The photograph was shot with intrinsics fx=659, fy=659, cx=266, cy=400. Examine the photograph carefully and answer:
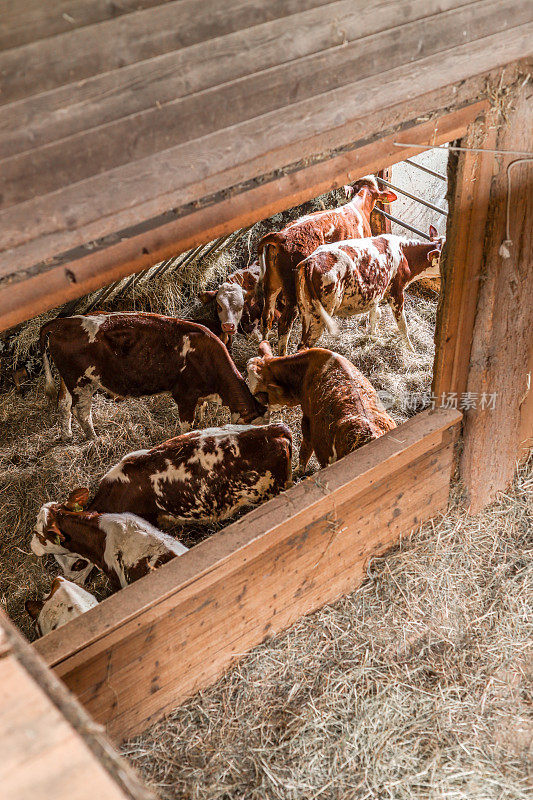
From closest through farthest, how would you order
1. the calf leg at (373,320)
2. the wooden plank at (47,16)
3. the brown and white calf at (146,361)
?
the wooden plank at (47,16) < the brown and white calf at (146,361) < the calf leg at (373,320)

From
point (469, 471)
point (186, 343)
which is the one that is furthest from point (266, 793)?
point (186, 343)

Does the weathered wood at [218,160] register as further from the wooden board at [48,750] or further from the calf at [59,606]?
the calf at [59,606]

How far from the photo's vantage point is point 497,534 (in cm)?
350

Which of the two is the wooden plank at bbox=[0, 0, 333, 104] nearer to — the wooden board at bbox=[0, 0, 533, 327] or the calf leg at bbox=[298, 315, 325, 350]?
the wooden board at bbox=[0, 0, 533, 327]

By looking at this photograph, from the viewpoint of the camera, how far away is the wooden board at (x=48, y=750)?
2.42 ft

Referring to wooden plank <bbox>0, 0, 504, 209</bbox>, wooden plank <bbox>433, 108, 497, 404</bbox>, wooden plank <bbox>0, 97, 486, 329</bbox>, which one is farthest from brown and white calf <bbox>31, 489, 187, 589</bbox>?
wooden plank <bbox>0, 0, 504, 209</bbox>

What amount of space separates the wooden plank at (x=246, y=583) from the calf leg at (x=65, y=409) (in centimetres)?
260

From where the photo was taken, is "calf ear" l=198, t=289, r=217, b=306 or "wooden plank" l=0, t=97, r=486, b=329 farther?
"calf ear" l=198, t=289, r=217, b=306

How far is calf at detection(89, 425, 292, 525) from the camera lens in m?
3.68

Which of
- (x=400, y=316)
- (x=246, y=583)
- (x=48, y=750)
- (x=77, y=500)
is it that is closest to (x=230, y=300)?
(x=400, y=316)

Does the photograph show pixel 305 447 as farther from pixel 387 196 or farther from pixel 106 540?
pixel 387 196

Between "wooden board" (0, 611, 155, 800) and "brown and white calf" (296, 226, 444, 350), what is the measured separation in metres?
4.59

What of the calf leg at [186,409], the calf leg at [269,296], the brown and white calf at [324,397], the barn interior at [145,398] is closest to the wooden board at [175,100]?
the brown and white calf at [324,397]

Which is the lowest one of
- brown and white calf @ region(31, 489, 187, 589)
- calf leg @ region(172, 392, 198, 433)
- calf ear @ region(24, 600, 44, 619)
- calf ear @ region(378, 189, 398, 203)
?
calf ear @ region(24, 600, 44, 619)
